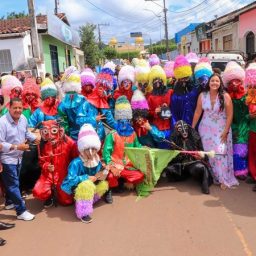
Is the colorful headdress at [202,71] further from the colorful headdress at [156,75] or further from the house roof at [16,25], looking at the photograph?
the house roof at [16,25]

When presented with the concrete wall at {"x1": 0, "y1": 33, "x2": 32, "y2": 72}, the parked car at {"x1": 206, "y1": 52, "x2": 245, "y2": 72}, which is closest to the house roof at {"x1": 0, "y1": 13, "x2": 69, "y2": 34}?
the concrete wall at {"x1": 0, "y1": 33, "x2": 32, "y2": 72}

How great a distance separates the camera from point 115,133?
193 inches

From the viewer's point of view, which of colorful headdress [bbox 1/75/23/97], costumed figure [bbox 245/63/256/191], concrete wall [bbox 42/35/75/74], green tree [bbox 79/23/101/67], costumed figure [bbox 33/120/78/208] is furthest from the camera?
green tree [bbox 79/23/101/67]

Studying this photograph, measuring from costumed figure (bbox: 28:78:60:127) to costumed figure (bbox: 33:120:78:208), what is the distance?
1.02ft

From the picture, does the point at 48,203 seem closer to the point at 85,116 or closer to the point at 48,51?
the point at 85,116

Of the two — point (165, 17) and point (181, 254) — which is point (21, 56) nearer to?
point (181, 254)

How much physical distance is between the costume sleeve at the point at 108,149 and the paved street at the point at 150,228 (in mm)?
598

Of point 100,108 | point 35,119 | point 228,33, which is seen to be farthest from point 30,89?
point 228,33

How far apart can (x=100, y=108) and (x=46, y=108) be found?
87cm

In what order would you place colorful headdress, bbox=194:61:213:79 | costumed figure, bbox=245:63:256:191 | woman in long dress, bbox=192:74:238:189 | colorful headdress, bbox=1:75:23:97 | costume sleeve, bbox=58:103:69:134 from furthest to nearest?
colorful headdress, bbox=194:61:213:79, colorful headdress, bbox=1:75:23:97, costume sleeve, bbox=58:103:69:134, woman in long dress, bbox=192:74:238:189, costumed figure, bbox=245:63:256:191

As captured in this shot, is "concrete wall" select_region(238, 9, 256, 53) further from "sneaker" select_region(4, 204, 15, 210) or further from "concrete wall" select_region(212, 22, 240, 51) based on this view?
"sneaker" select_region(4, 204, 15, 210)

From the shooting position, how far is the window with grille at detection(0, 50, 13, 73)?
16.6 metres

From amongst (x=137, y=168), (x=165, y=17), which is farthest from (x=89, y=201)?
(x=165, y=17)

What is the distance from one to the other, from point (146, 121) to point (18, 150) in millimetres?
2136
